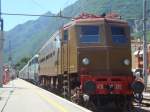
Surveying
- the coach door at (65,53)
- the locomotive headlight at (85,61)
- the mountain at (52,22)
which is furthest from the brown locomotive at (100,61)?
the mountain at (52,22)

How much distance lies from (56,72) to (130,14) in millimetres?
67313

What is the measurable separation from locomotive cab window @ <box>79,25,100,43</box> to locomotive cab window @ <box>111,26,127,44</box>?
664mm

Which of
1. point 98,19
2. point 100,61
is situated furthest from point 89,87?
point 98,19

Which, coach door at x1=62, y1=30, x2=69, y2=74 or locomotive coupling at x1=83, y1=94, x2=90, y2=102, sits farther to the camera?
coach door at x1=62, y1=30, x2=69, y2=74

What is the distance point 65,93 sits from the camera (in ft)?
83.9

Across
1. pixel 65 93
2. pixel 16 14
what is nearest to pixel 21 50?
pixel 16 14

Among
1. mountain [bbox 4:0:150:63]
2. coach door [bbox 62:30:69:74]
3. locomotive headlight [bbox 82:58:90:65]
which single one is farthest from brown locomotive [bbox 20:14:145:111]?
mountain [bbox 4:0:150:63]

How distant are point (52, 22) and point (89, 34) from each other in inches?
3019

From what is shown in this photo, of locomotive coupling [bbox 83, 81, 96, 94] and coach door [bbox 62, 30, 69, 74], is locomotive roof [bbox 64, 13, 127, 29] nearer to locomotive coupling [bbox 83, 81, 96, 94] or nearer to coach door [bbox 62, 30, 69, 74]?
coach door [bbox 62, 30, 69, 74]

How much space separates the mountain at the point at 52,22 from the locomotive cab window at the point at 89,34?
16069 mm

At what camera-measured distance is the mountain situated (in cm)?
7137

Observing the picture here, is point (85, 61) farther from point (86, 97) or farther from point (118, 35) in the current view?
point (118, 35)

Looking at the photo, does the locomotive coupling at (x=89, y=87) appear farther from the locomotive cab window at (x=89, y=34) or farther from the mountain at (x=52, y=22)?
the mountain at (x=52, y=22)

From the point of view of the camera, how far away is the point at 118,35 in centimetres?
2206
